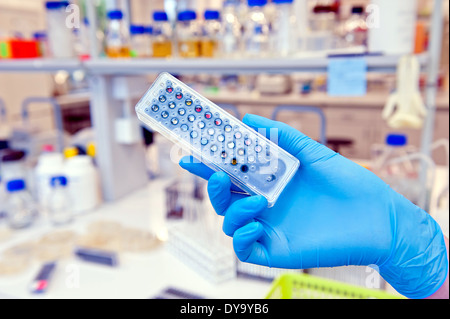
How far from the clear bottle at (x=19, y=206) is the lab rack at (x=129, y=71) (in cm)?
29

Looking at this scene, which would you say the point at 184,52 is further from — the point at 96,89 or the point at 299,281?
the point at 299,281

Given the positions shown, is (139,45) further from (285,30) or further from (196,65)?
(285,30)

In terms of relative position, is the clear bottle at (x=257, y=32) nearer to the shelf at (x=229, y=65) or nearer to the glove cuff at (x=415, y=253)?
the shelf at (x=229, y=65)

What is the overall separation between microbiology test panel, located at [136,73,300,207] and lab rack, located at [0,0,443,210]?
603 millimetres

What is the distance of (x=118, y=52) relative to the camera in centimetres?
149

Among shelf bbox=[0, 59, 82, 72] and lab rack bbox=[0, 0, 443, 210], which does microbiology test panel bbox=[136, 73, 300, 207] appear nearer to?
lab rack bbox=[0, 0, 443, 210]

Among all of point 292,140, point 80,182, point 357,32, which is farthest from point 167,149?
point 292,140

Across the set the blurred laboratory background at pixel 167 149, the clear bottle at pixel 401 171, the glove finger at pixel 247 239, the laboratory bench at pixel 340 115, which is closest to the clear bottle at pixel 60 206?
the blurred laboratory background at pixel 167 149

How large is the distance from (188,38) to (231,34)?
0.16 m

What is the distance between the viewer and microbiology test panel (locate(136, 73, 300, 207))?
587 millimetres

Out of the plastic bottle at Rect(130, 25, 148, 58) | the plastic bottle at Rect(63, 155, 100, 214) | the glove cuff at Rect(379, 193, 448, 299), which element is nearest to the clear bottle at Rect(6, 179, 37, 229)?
the plastic bottle at Rect(63, 155, 100, 214)

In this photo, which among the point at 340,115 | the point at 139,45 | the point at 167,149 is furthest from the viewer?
the point at 340,115
